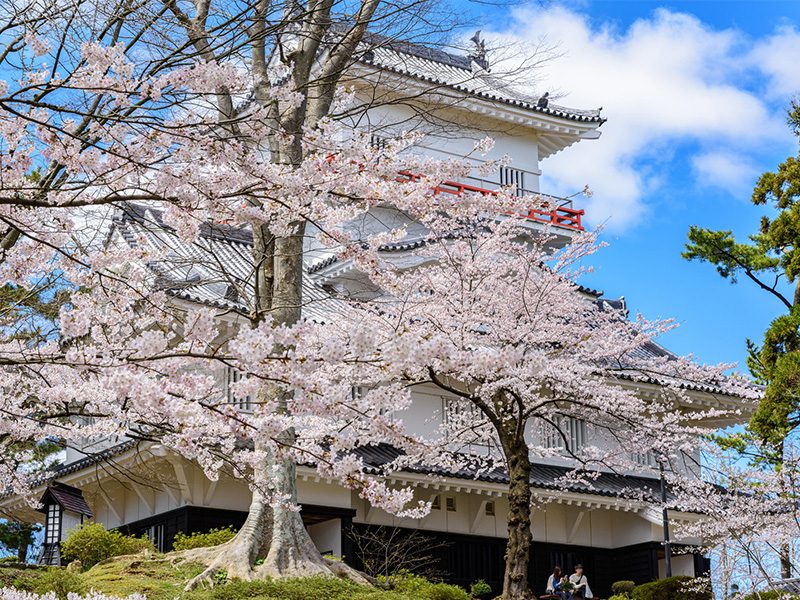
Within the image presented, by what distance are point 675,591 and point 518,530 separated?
23.6ft

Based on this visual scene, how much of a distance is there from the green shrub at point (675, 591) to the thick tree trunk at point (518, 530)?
670 centimetres

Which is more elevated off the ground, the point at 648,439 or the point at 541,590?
the point at 648,439

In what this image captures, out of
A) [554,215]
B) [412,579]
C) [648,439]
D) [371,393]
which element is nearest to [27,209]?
[371,393]

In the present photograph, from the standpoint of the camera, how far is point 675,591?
66.7 feet

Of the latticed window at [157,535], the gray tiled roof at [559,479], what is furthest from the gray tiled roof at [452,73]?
the latticed window at [157,535]

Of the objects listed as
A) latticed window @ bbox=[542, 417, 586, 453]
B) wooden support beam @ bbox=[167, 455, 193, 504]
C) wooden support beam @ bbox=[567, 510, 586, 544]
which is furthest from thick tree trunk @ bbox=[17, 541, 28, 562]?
wooden support beam @ bbox=[567, 510, 586, 544]

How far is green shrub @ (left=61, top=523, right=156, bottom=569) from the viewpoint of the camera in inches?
682

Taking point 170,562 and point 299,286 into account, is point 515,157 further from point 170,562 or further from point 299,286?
point 170,562

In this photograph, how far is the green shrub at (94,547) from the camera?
17328mm

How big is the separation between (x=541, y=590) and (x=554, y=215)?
32.8 ft

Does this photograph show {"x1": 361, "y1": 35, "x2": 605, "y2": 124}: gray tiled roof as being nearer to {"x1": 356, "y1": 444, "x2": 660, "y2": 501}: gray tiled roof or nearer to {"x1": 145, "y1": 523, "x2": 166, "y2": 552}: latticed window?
{"x1": 356, "y1": 444, "x2": 660, "y2": 501}: gray tiled roof

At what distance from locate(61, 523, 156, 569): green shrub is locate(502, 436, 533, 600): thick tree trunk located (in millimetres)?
6330

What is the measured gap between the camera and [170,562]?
15133 millimetres

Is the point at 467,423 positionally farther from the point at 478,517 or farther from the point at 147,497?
the point at 147,497
